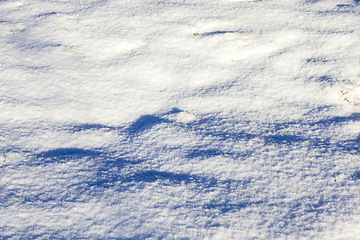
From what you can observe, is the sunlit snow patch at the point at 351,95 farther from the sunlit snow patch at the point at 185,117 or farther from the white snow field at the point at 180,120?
the sunlit snow patch at the point at 185,117

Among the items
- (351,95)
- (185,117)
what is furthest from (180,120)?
(351,95)

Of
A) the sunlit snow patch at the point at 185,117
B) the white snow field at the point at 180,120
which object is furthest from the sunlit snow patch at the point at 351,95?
the sunlit snow patch at the point at 185,117

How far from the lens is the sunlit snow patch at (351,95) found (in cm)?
138

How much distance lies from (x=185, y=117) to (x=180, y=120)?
4cm

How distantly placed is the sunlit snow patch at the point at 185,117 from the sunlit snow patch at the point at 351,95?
835 millimetres

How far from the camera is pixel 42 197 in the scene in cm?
108

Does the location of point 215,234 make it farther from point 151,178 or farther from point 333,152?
point 333,152

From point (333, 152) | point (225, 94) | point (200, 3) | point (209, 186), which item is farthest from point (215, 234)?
point (200, 3)

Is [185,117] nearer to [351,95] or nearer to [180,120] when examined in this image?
[180,120]

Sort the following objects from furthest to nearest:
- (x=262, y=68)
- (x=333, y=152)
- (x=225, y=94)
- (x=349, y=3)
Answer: (x=349, y=3), (x=262, y=68), (x=225, y=94), (x=333, y=152)

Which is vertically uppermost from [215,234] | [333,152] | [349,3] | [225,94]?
[349,3]

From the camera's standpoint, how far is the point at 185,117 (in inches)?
55.2

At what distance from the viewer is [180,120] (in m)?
1.38

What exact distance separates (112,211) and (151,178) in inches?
8.3
